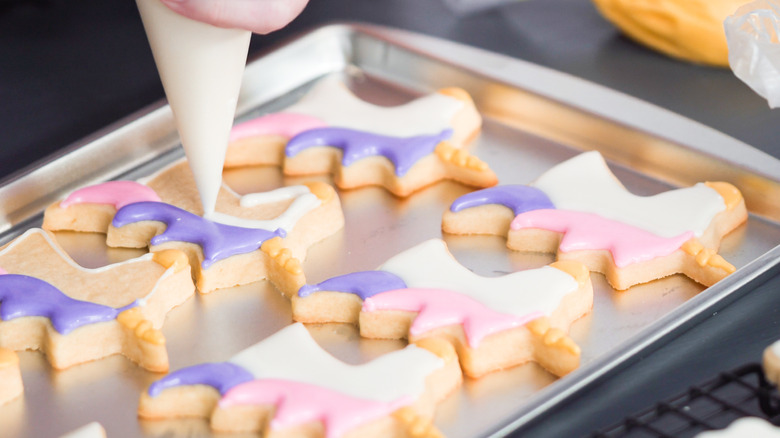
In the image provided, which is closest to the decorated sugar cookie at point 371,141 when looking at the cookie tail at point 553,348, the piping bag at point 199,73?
Answer: the piping bag at point 199,73

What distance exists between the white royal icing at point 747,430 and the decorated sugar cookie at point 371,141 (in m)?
Answer: 0.53

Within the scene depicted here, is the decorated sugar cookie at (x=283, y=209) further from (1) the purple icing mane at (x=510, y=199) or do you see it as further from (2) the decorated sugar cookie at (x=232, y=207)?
(1) the purple icing mane at (x=510, y=199)

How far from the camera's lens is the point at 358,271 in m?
1.21

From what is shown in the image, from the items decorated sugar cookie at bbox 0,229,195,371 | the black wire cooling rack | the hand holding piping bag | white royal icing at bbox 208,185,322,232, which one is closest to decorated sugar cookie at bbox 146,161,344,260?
white royal icing at bbox 208,185,322,232

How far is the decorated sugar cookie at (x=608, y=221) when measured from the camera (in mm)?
1163

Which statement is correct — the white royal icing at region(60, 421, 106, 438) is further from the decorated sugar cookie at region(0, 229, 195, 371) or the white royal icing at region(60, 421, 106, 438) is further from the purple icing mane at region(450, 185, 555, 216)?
the purple icing mane at region(450, 185, 555, 216)

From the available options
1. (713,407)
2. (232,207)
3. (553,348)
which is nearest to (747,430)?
(713,407)

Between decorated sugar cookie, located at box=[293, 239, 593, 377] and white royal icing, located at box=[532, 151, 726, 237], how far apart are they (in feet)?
0.41

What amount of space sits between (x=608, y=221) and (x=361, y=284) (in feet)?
1.01

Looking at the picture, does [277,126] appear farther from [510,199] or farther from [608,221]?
[608,221]

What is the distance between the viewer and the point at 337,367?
39.8 inches

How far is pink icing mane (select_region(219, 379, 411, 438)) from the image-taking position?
36.9 inches

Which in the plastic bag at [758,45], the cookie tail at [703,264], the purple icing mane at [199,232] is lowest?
the purple icing mane at [199,232]

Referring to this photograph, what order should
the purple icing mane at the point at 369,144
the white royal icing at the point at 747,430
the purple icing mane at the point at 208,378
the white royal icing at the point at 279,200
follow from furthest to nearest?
the purple icing mane at the point at 369,144
the white royal icing at the point at 279,200
the purple icing mane at the point at 208,378
the white royal icing at the point at 747,430
